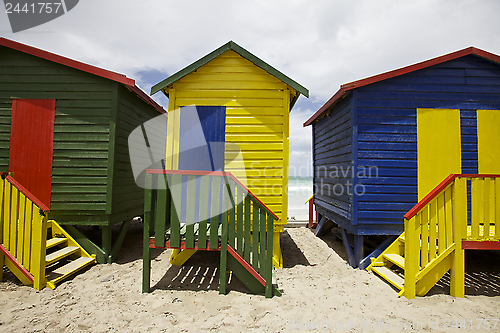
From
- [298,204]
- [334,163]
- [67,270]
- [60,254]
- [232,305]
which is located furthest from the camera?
[298,204]

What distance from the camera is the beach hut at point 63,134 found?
17.2 ft

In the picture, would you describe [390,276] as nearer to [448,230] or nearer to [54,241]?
[448,230]

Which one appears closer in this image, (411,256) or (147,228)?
(411,256)

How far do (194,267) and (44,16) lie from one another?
6.49 metres

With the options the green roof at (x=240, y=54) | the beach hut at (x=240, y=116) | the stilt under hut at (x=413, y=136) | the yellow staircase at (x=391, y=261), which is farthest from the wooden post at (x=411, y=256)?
the green roof at (x=240, y=54)

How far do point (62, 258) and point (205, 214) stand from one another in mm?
3258

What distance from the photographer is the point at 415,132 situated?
531 cm

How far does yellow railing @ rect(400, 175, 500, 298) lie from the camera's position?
3746 mm

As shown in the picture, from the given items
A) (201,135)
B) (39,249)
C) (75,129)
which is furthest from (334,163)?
(39,249)

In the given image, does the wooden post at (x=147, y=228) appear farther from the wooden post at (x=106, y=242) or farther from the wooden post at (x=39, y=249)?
A: the wooden post at (x=106, y=242)

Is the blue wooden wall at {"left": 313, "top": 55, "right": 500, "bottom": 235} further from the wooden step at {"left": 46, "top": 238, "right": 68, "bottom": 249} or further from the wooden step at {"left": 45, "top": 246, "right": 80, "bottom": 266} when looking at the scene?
the wooden step at {"left": 46, "top": 238, "right": 68, "bottom": 249}

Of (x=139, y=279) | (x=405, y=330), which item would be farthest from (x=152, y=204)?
(x=405, y=330)

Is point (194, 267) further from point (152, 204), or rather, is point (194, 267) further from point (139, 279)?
point (152, 204)

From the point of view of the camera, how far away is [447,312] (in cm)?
338
